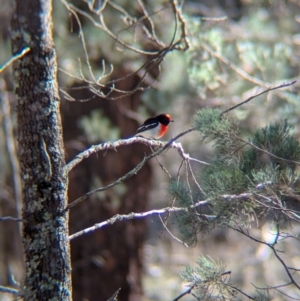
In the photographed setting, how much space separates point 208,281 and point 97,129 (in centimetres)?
369

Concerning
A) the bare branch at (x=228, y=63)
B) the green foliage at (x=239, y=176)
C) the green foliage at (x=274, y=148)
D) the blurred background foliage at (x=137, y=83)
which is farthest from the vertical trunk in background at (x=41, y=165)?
the bare branch at (x=228, y=63)

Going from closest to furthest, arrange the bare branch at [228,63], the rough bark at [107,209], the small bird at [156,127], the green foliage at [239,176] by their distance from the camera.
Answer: the green foliage at [239,176] → the small bird at [156,127] → the bare branch at [228,63] → the rough bark at [107,209]

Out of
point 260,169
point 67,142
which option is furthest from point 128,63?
point 260,169

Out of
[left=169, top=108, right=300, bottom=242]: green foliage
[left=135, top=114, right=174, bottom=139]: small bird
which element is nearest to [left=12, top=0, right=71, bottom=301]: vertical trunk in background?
[left=169, top=108, right=300, bottom=242]: green foliage

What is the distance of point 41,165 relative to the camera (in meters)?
2.77

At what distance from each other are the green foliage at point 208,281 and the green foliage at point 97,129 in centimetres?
347

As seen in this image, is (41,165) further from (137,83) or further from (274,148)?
(137,83)

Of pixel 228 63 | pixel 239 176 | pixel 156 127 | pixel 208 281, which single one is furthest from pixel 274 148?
pixel 228 63

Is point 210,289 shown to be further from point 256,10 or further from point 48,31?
point 256,10

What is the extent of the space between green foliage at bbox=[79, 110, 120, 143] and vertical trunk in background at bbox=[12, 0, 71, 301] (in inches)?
130

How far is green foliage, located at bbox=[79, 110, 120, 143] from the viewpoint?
6.19 metres

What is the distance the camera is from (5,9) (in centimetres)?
732

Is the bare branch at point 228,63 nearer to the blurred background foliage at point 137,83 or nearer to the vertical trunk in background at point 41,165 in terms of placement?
the blurred background foliage at point 137,83

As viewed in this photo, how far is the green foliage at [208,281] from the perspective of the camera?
8.89 ft
